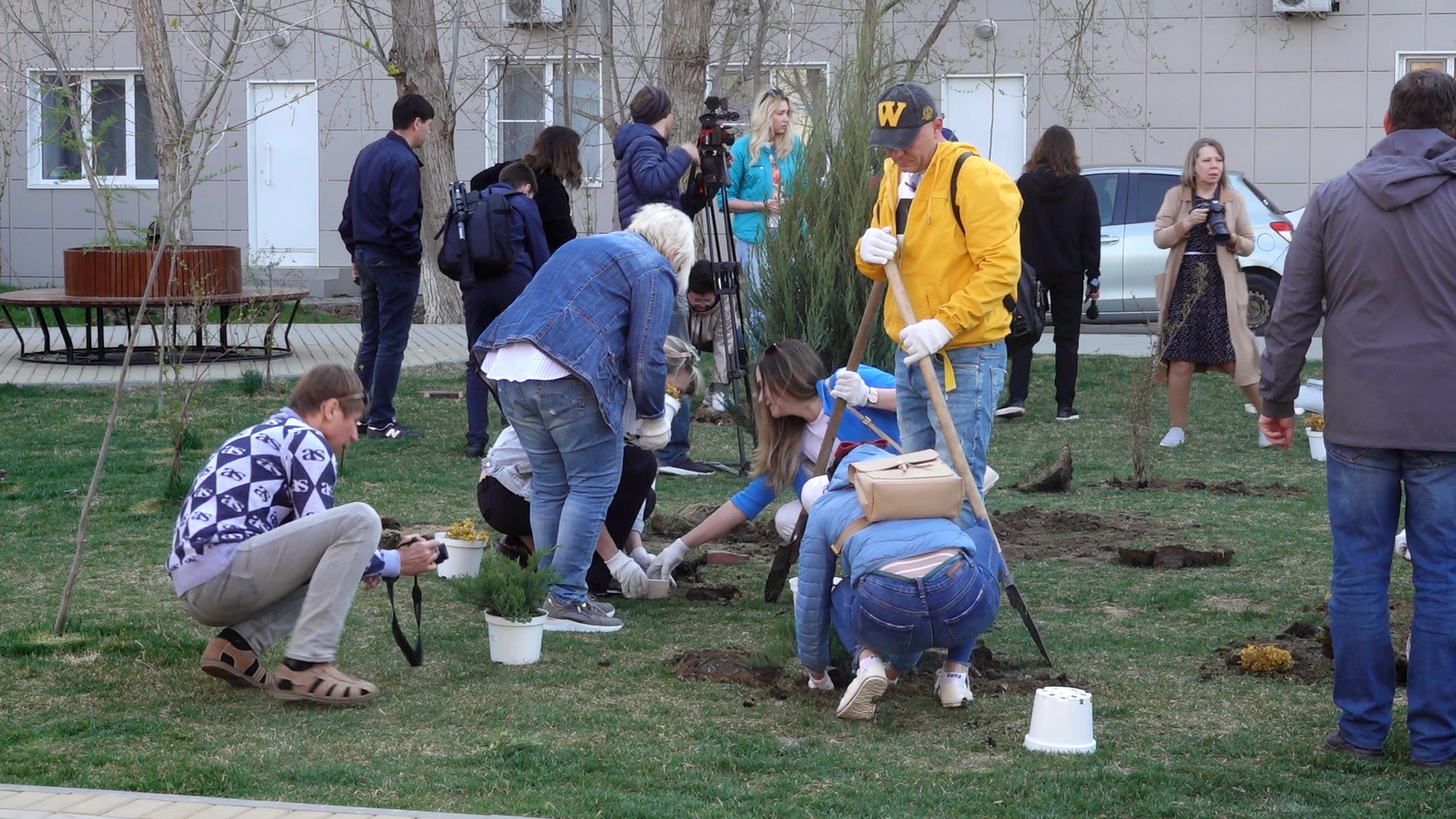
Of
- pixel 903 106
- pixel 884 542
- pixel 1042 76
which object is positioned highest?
pixel 1042 76

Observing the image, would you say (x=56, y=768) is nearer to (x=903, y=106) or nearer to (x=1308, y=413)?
(x=903, y=106)

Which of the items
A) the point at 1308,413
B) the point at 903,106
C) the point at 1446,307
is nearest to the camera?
the point at 1446,307

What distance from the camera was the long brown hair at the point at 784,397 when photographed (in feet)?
17.5

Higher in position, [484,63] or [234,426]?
[484,63]

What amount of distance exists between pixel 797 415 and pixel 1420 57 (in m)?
16.2

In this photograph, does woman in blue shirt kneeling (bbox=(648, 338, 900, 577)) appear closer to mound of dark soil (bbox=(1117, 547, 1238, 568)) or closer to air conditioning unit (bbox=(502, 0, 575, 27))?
mound of dark soil (bbox=(1117, 547, 1238, 568))

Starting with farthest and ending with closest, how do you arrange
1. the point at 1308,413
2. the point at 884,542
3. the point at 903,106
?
the point at 1308,413, the point at 903,106, the point at 884,542

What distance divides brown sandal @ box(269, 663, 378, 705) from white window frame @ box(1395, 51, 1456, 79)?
56.8 feet

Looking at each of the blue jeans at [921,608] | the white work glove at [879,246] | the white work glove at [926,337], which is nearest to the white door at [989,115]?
the white work glove at [879,246]

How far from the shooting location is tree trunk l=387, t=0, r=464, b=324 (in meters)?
14.3

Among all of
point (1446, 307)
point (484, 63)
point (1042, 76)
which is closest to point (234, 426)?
point (1446, 307)

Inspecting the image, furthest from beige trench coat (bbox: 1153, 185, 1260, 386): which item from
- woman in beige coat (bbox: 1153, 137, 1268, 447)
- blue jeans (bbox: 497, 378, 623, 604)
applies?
blue jeans (bbox: 497, 378, 623, 604)

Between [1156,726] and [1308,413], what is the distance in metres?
6.37

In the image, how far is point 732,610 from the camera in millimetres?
5828
